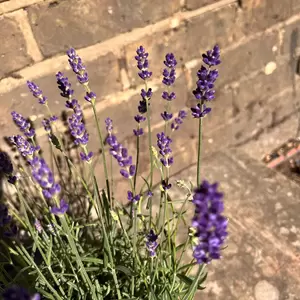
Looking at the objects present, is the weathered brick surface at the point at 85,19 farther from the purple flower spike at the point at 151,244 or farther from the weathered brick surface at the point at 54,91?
the purple flower spike at the point at 151,244

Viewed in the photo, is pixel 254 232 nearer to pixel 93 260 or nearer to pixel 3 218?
pixel 93 260

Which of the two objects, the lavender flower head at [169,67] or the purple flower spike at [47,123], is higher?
the lavender flower head at [169,67]

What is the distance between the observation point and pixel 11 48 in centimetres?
140

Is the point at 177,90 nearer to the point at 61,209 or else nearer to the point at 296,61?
the point at 296,61

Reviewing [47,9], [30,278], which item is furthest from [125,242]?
[47,9]

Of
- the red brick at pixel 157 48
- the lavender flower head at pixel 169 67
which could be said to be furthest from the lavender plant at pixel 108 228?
the red brick at pixel 157 48

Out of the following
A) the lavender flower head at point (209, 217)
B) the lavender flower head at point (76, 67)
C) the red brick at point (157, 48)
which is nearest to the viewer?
the lavender flower head at point (209, 217)

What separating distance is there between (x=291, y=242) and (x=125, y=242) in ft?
2.39

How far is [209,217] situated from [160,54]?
1.26m

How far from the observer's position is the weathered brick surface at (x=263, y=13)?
1.95m

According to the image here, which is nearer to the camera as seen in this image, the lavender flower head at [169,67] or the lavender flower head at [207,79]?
the lavender flower head at [207,79]

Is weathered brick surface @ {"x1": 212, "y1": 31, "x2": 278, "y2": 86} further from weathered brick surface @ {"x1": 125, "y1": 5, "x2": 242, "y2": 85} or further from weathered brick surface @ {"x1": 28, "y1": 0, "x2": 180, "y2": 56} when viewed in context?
weathered brick surface @ {"x1": 28, "y1": 0, "x2": 180, "y2": 56}

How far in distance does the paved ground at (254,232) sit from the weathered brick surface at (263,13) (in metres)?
0.66

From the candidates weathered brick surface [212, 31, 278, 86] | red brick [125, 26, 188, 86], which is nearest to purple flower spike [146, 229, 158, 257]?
red brick [125, 26, 188, 86]
